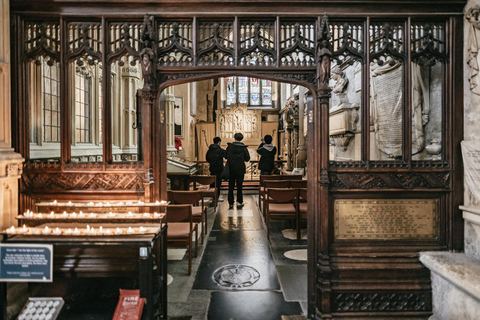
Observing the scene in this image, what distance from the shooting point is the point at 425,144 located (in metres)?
3.52

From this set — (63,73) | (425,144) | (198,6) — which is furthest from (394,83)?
(63,73)

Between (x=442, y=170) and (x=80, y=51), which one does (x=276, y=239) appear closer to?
(x=442, y=170)

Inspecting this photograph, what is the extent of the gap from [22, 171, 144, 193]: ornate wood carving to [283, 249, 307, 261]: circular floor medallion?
2.42 m

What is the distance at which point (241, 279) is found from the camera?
360 centimetres

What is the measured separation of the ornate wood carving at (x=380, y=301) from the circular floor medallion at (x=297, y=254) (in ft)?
4.26

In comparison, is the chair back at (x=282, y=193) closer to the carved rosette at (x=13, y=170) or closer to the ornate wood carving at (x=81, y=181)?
the ornate wood carving at (x=81, y=181)

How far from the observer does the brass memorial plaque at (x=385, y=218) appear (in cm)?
298

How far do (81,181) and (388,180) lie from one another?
3.04 m

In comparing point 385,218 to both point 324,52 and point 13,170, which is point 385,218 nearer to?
point 324,52

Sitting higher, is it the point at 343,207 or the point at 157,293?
the point at 343,207

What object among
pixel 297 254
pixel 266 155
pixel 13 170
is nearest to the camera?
pixel 13 170

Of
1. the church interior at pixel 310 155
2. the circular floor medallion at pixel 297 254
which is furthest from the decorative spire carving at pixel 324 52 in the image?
the circular floor medallion at pixel 297 254

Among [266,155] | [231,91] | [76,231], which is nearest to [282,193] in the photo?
[266,155]

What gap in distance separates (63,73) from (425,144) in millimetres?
3981
